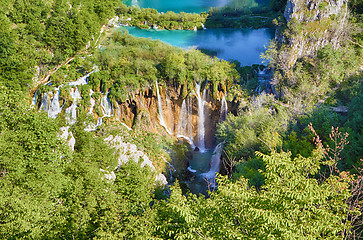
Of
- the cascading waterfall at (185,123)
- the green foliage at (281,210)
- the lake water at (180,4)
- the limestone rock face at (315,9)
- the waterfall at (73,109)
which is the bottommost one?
the cascading waterfall at (185,123)

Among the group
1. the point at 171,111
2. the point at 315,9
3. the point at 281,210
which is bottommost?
the point at 171,111

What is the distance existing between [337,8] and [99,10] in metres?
41.4

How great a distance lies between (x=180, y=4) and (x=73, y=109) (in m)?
50.4

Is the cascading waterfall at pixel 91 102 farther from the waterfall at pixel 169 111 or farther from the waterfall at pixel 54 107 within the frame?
the waterfall at pixel 169 111

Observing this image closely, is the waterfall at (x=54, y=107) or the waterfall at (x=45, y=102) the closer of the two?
the waterfall at (x=54, y=107)

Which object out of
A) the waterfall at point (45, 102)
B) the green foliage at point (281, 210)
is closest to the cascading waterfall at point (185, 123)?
the waterfall at point (45, 102)

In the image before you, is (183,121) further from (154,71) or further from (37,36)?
(37,36)

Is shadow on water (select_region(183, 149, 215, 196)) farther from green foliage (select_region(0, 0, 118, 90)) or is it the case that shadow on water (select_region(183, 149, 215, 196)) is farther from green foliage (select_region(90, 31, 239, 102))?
green foliage (select_region(0, 0, 118, 90))

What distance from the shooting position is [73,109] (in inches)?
1176

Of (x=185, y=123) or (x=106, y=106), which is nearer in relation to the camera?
(x=106, y=106)

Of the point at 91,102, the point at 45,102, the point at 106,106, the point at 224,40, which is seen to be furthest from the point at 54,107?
the point at 224,40

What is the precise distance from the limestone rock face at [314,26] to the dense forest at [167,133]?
0.11 metres

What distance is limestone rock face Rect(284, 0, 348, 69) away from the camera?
2759 centimetres

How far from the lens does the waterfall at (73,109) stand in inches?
1148
